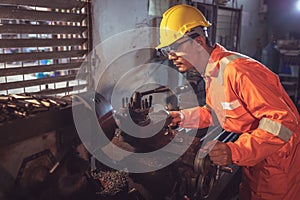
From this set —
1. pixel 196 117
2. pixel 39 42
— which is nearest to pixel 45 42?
pixel 39 42

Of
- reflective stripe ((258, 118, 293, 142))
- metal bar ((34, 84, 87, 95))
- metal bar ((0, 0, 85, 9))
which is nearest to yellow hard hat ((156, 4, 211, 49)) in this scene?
reflective stripe ((258, 118, 293, 142))

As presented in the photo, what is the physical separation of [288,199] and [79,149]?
1.15 metres

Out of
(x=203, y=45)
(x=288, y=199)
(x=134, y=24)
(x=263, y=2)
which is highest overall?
(x=263, y=2)

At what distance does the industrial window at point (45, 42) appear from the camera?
1.74m

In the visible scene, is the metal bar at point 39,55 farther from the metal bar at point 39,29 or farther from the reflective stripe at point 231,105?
the reflective stripe at point 231,105

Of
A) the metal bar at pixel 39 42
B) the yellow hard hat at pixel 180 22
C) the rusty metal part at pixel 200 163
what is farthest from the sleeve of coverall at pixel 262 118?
the metal bar at pixel 39 42

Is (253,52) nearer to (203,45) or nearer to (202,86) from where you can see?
(202,86)

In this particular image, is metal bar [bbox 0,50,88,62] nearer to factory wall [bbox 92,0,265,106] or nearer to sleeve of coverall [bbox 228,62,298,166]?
factory wall [bbox 92,0,265,106]

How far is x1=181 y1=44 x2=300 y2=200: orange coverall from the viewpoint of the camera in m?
1.17

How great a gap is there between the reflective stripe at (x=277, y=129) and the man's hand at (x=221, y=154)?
19 centimetres

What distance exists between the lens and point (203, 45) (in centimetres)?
144

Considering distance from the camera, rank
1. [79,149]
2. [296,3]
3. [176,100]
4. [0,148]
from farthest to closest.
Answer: [296,3], [176,100], [79,149], [0,148]

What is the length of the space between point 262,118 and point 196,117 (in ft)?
1.81

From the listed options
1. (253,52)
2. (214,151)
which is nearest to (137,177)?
(214,151)
